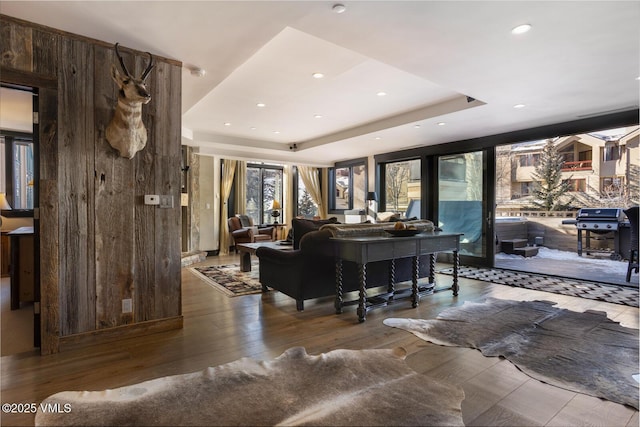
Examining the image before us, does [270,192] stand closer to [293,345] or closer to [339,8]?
[293,345]

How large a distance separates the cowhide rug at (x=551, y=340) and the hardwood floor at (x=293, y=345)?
0.13 m

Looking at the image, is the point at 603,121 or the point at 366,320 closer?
the point at 366,320

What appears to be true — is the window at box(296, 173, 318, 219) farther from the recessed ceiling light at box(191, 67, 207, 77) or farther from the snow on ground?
the recessed ceiling light at box(191, 67, 207, 77)

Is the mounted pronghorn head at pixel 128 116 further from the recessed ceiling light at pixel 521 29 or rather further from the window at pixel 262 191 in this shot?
the window at pixel 262 191

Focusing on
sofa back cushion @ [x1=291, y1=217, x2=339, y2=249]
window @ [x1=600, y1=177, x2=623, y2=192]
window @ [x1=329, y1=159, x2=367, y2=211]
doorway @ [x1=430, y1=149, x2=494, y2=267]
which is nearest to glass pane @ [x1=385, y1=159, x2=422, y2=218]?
doorway @ [x1=430, y1=149, x2=494, y2=267]

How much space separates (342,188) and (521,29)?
7501 millimetres

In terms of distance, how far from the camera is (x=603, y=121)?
188 inches

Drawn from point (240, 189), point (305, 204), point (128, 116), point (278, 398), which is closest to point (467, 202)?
point (305, 204)

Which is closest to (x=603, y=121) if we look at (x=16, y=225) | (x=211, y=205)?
(x=211, y=205)

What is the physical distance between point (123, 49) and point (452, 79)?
3.14 metres

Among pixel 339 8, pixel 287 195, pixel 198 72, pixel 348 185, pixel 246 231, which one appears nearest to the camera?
pixel 339 8

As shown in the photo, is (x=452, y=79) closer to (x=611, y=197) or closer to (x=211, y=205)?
(x=211, y=205)

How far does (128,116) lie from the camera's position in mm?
2666

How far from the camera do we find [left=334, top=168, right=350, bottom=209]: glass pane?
384 inches
